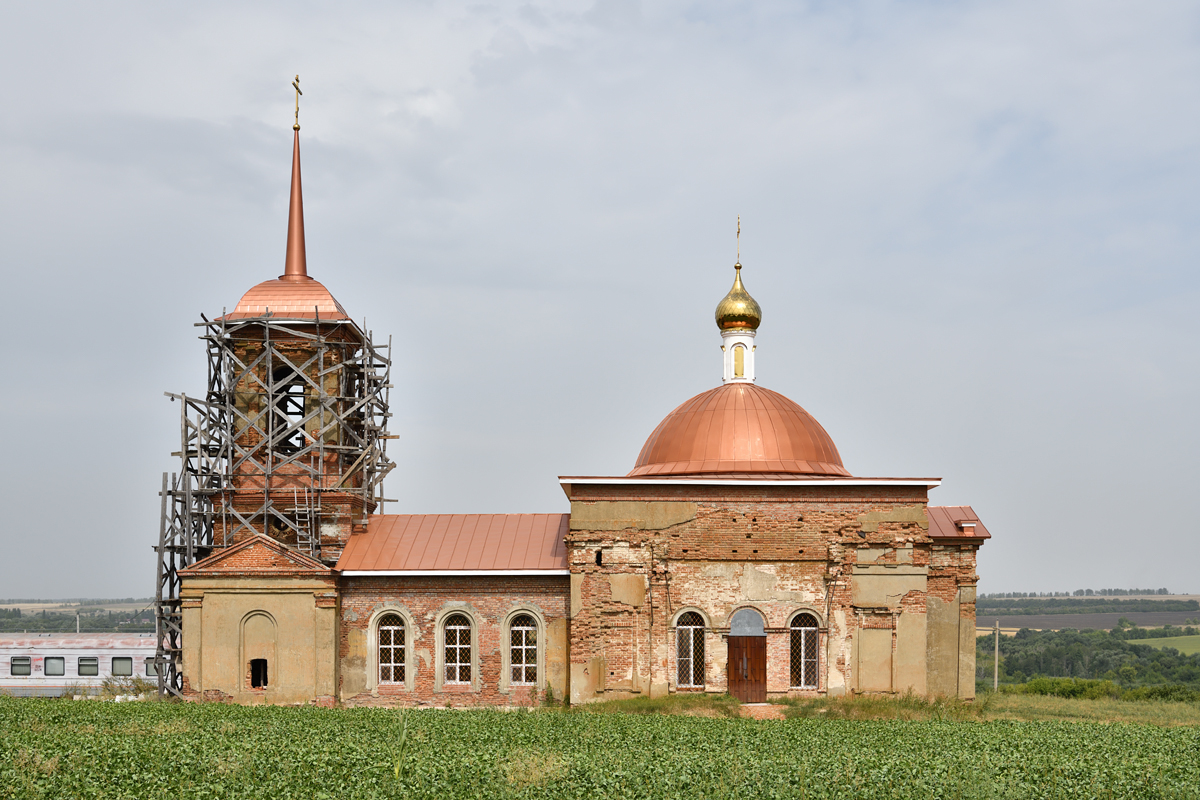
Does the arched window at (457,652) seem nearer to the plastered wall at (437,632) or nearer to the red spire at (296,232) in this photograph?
the plastered wall at (437,632)

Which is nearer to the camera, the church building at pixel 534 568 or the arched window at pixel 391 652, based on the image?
the church building at pixel 534 568

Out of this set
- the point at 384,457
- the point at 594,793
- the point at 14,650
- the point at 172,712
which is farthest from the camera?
the point at 14,650

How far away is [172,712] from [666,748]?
9.57 meters

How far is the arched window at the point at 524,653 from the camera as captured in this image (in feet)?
79.9

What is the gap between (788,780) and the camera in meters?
13.7

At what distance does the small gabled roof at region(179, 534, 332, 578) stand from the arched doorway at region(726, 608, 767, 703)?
8730 millimetres

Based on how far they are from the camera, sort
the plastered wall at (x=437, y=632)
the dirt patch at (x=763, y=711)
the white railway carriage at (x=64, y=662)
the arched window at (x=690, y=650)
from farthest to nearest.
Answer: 1. the white railway carriage at (x=64, y=662)
2. the plastered wall at (x=437, y=632)
3. the arched window at (x=690, y=650)
4. the dirt patch at (x=763, y=711)

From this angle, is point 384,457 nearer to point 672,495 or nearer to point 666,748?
point 672,495

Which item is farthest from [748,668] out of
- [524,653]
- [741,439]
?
[741,439]

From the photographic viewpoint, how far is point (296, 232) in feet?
92.1

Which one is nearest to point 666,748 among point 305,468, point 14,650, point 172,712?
point 172,712

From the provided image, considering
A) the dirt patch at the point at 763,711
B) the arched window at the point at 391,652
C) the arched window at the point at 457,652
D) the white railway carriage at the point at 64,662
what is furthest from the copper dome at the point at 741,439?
the white railway carriage at the point at 64,662

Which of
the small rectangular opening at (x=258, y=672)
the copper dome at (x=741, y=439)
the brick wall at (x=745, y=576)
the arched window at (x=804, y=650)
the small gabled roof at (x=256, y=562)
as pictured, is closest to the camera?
the brick wall at (x=745, y=576)

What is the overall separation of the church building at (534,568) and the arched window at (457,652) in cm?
4
